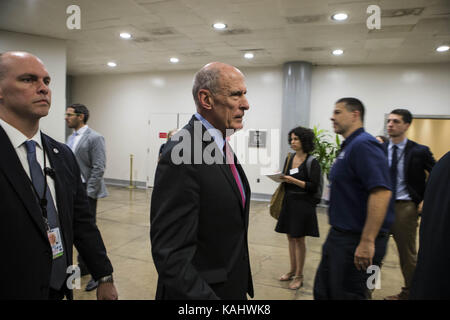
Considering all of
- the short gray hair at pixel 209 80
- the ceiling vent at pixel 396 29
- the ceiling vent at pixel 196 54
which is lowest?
the short gray hair at pixel 209 80

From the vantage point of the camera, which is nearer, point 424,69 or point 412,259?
point 412,259

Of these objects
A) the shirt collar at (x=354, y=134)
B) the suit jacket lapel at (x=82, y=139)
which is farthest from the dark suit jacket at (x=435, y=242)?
the suit jacket lapel at (x=82, y=139)

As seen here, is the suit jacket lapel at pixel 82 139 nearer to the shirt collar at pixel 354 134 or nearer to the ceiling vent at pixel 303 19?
the shirt collar at pixel 354 134

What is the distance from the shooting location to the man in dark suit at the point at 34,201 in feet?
3.78

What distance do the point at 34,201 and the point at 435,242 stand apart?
147 centimetres

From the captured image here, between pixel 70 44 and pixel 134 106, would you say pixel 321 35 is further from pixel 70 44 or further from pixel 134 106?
pixel 134 106

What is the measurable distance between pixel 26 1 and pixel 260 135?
5904 millimetres

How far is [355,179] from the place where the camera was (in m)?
2.10

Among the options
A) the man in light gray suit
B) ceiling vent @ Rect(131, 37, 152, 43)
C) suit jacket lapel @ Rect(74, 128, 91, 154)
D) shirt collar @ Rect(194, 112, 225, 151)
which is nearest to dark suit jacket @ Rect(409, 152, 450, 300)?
shirt collar @ Rect(194, 112, 225, 151)

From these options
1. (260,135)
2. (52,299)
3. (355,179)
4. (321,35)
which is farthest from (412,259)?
(260,135)

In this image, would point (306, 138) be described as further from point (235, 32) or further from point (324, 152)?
point (324, 152)

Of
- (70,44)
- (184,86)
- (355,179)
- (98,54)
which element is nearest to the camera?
(355,179)

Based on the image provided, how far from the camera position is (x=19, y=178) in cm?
120

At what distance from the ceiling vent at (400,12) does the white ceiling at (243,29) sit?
0.04 ft
